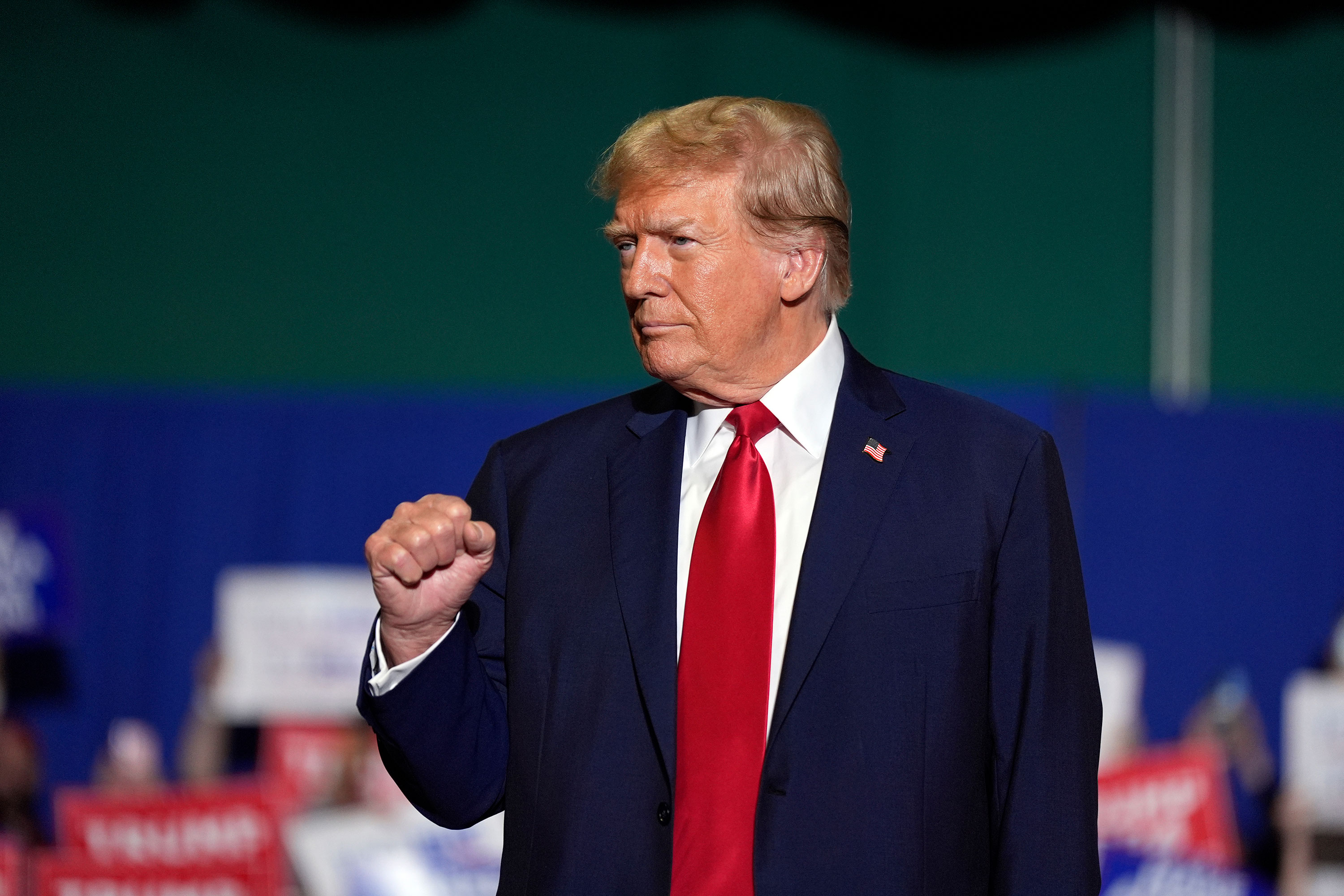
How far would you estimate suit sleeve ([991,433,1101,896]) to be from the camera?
1.18 m

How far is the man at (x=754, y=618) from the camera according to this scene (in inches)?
45.8

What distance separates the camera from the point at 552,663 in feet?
4.16

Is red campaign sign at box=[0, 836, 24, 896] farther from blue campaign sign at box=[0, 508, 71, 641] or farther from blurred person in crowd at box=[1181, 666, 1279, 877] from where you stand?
blurred person in crowd at box=[1181, 666, 1279, 877]

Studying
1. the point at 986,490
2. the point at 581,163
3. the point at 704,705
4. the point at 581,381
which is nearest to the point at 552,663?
the point at 704,705

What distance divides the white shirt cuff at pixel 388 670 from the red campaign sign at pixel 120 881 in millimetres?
2082

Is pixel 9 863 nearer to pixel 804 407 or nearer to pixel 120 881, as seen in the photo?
pixel 120 881

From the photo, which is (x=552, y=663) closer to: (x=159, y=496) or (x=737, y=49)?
(x=159, y=496)

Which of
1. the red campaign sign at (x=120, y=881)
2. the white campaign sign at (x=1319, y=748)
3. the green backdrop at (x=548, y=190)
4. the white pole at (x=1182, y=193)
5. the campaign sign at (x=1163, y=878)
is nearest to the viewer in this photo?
the campaign sign at (x=1163, y=878)

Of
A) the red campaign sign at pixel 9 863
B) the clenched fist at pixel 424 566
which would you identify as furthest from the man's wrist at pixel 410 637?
the red campaign sign at pixel 9 863

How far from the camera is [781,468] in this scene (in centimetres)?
130

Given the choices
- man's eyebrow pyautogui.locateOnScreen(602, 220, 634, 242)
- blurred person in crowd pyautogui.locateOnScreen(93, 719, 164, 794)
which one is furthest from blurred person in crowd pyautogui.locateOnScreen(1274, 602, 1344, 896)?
blurred person in crowd pyautogui.locateOnScreen(93, 719, 164, 794)

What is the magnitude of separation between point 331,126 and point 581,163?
97cm

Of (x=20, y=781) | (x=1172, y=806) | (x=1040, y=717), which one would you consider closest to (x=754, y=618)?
(x=1040, y=717)

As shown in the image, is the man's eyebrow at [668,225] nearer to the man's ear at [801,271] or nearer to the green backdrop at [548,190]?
the man's ear at [801,271]
